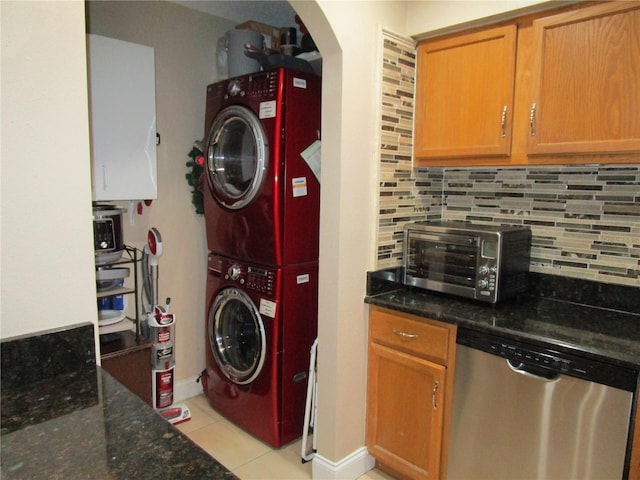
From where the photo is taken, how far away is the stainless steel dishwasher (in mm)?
1444

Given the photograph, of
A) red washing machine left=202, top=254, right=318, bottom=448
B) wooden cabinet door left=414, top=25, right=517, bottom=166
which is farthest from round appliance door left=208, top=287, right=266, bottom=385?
wooden cabinet door left=414, top=25, right=517, bottom=166

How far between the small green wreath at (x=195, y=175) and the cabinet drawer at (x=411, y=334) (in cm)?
139

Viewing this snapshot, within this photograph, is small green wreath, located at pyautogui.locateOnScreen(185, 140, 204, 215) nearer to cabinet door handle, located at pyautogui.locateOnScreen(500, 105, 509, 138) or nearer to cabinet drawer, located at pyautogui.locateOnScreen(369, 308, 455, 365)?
cabinet drawer, located at pyautogui.locateOnScreen(369, 308, 455, 365)

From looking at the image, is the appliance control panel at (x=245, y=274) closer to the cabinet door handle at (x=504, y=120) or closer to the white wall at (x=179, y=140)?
the white wall at (x=179, y=140)

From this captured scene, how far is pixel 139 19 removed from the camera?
2.58 metres

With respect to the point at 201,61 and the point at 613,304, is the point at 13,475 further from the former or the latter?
the point at 201,61

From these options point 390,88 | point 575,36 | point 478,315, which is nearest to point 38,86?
point 390,88

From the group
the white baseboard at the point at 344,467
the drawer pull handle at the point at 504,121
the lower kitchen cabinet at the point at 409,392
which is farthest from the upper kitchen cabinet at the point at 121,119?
the drawer pull handle at the point at 504,121

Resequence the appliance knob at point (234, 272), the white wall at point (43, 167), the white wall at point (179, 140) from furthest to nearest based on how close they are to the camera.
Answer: the white wall at point (179, 140) → the appliance knob at point (234, 272) → the white wall at point (43, 167)

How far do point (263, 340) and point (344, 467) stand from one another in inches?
28.2

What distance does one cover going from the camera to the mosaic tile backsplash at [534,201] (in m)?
1.91

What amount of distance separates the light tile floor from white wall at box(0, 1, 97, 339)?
136 centimetres

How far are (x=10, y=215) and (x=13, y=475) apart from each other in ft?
1.79

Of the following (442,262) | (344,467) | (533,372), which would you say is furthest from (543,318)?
(344,467)
